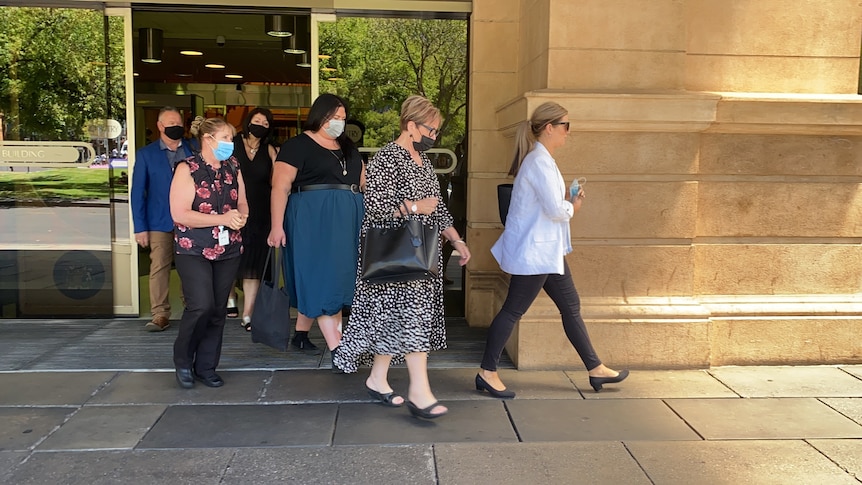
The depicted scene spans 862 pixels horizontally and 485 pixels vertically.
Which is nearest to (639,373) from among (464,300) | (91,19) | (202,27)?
(464,300)

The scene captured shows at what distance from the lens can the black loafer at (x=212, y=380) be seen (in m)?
4.77

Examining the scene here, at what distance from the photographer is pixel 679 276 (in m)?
5.22

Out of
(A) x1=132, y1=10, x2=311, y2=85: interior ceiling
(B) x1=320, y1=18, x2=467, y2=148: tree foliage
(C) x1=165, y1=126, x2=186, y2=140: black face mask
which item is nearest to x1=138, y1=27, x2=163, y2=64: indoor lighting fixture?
(A) x1=132, y1=10, x2=311, y2=85: interior ceiling

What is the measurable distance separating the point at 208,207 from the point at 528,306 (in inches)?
81.4

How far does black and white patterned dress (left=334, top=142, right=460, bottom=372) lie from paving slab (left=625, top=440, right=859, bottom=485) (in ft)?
4.24

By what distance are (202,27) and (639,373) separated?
706 centimetres

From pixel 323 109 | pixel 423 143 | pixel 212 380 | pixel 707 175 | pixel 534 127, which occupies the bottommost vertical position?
pixel 212 380

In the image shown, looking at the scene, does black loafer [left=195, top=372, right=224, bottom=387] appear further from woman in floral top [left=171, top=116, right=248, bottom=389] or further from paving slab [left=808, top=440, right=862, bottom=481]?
paving slab [left=808, top=440, right=862, bottom=481]

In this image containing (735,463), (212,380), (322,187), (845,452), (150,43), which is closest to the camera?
(735,463)

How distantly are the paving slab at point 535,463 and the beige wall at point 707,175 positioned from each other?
1.36m

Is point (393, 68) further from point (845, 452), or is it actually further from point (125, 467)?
point (845, 452)

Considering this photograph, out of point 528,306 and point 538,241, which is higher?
point 538,241

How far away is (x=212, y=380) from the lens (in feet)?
15.7

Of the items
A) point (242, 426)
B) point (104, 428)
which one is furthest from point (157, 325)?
point (242, 426)
